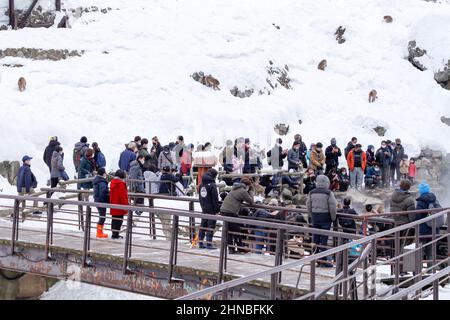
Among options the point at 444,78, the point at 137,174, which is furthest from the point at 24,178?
the point at 444,78

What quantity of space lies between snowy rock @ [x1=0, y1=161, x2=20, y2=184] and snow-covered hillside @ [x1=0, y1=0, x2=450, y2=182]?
21.5 inches

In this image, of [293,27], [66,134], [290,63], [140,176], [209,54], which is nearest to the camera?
[140,176]

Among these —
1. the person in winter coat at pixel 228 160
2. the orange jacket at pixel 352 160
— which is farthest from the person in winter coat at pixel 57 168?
the orange jacket at pixel 352 160

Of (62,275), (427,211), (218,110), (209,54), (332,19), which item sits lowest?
(62,275)

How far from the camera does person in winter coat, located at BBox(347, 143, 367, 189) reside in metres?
27.3

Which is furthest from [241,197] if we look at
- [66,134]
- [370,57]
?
[370,57]

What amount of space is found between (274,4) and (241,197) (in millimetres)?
29298

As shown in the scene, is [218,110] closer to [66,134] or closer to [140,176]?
[66,134]

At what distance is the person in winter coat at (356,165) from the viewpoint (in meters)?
27.3

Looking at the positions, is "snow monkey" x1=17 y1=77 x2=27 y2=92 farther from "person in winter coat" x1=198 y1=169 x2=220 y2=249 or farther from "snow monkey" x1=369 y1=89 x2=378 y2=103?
"person in winter coat" x1=198 y1=169 x2=220 y2=249

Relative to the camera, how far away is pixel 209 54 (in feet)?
118

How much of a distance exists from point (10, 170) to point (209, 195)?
1251 centimetres

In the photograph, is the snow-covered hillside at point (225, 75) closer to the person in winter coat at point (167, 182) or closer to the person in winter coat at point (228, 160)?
the person in winter coat at point (228, 160)

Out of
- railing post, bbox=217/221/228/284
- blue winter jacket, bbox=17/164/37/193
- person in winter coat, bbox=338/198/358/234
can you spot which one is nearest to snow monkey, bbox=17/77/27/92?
blue winter jacket, bbox=17/164/37/193
